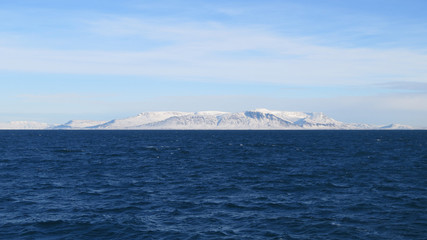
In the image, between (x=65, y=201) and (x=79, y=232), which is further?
(x=65, y=201)

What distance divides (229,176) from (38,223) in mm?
27690

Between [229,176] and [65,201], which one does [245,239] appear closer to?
[65,201]

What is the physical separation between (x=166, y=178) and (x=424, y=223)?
99.7ft

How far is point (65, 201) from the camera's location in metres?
35.7

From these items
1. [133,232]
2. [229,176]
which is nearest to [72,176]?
[229,176]

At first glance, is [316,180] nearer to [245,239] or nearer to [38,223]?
[245,239]

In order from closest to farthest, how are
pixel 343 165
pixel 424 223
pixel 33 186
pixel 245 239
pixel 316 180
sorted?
pixel 245 239 → pixel 424 223 → pixel 33 186 → pixel 316 180 → pixel 343 165

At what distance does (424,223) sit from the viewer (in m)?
28.2

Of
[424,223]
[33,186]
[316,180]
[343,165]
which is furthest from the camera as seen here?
[343,165]

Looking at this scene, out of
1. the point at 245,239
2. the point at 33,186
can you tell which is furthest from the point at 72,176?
the point at 245,239

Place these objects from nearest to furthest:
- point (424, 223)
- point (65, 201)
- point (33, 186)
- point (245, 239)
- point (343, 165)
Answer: point (245, 239) → point (424, 223) → point (65, 201) → point (33, 186) → point (343, 165)

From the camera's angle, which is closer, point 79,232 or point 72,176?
point 79,232

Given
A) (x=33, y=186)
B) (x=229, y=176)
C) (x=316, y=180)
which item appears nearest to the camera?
(x=33, y=186)

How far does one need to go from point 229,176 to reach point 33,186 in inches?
919
